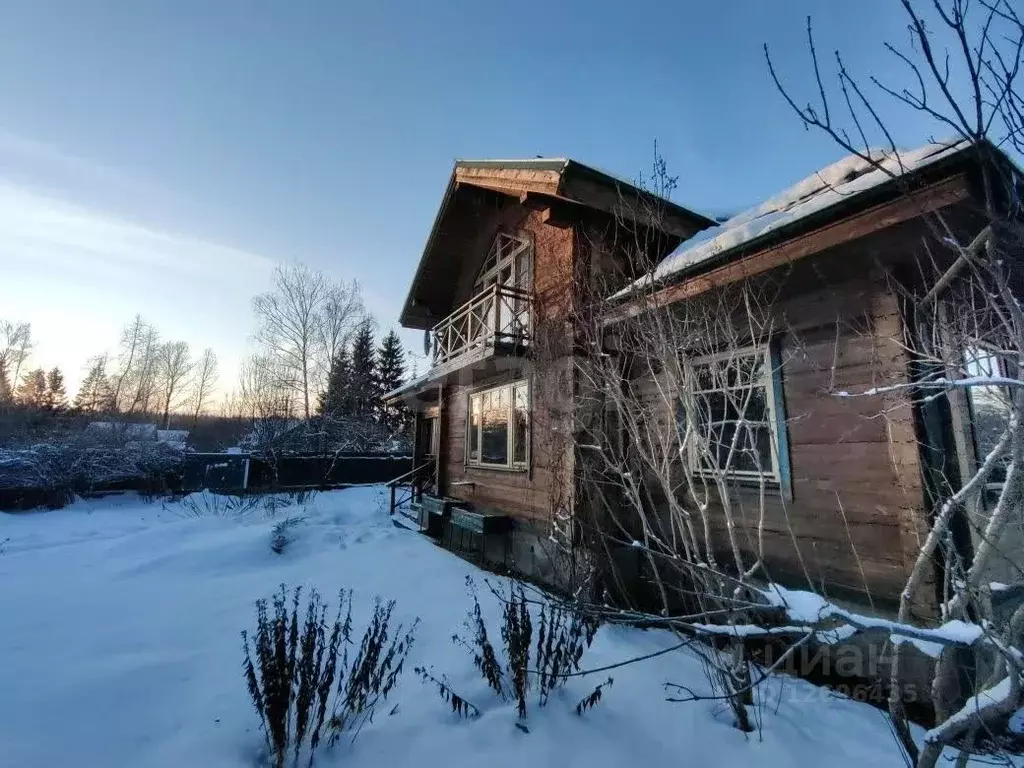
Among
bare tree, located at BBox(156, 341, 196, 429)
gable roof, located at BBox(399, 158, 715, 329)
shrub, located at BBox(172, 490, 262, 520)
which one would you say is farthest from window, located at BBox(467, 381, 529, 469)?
bare tree, located at BBox(156, 341, 196, 429)

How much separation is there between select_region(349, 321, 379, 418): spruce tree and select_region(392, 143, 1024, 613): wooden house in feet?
75.3

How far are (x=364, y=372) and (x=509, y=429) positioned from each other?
90.1 feet

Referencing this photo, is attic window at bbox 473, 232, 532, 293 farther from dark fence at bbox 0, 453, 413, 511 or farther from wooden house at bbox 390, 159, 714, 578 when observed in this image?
dark fence at bbox 0, 453, 413, 511

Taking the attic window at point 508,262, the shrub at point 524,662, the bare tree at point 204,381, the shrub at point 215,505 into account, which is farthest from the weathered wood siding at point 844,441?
the bare tree at point 204,381

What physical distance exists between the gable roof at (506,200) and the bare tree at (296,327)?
53.8 feet

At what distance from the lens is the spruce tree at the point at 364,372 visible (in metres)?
29.3

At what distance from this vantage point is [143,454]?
49.6 feet

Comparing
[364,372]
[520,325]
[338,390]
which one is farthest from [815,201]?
[364,372]

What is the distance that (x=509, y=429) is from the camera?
8.18 meters

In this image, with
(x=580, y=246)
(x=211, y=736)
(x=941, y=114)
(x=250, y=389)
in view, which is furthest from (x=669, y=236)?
(x=250, y=389)

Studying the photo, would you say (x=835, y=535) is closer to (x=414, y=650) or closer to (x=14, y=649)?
(x=414, y=650)

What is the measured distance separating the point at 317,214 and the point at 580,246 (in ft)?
23.4

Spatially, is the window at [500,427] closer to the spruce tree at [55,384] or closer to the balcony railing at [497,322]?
the balcony railing at [497,322]

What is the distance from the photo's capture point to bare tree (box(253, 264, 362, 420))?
26453 mm
